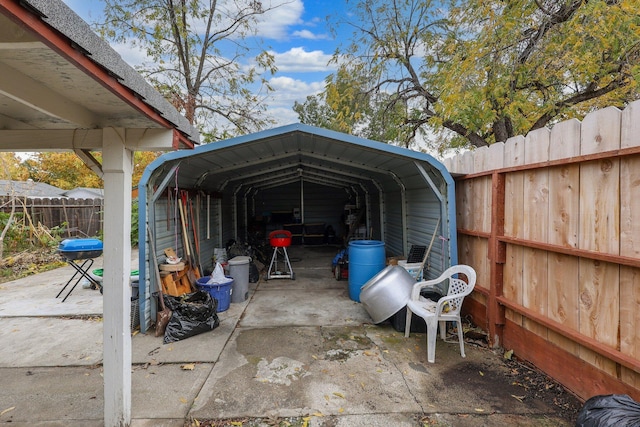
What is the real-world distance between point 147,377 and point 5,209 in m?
9.31

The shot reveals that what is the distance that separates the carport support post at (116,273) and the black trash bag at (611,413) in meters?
2.83

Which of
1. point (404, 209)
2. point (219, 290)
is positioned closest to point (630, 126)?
point (404, 209)

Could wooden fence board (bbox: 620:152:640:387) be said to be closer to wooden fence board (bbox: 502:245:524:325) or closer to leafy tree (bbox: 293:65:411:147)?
wooden fence board (bbox: 502:245:524:325)

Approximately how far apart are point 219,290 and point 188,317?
31.5 inches

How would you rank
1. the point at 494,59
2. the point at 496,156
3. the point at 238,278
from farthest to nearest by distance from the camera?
the point at 494,59, the point at 238,278, the point at 496,156

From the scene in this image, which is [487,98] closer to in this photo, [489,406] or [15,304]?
[489,406]

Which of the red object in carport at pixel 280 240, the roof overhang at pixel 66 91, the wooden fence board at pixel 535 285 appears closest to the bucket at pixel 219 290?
the red object in carport at pixel 280 240

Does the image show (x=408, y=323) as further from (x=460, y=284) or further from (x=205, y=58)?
(x=205, y=58)

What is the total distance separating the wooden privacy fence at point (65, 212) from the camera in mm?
8891

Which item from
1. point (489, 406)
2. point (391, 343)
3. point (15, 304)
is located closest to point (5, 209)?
point (15, 304)

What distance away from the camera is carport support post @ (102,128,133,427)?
2.06 metres

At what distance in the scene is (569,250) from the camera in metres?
2.41

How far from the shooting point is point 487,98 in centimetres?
612

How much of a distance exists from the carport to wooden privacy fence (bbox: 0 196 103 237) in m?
5.67
